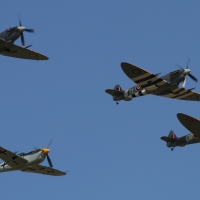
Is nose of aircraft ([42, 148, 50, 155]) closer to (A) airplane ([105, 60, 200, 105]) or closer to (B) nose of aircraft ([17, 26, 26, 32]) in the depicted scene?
(A) airplane ([105, 60, 200, 105])

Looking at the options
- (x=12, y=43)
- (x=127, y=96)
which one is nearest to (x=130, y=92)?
(x=127, y=96)

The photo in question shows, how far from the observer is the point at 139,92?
208ft

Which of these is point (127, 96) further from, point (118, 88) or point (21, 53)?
point (21, 53)

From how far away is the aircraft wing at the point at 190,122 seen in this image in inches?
2169

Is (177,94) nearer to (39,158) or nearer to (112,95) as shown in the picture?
(112,95)

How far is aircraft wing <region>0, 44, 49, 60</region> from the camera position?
198 ft

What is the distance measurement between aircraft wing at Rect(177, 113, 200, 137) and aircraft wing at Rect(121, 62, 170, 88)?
588 centimetres

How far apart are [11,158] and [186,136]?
51.6 ft

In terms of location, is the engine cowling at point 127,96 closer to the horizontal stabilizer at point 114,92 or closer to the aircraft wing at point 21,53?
the horizontal stabilizer at point 114,92

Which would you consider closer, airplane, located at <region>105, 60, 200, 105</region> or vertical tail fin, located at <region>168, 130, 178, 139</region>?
airplane, located at <region>105, 60, 200, 105</region>

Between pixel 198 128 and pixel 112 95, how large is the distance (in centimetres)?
1151

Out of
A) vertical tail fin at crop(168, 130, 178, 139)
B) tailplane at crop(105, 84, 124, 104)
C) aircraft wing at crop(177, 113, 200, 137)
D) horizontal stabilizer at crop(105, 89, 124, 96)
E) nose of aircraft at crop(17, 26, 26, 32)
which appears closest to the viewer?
aircraft wing at crop(177, 113, 200, 137)

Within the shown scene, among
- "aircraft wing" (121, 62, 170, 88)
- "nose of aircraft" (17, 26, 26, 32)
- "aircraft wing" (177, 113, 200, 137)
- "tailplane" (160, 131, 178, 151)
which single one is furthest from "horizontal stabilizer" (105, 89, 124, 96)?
"nose of aircraft" (17, 26, 26, 32)

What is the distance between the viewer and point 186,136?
64.0 meters
